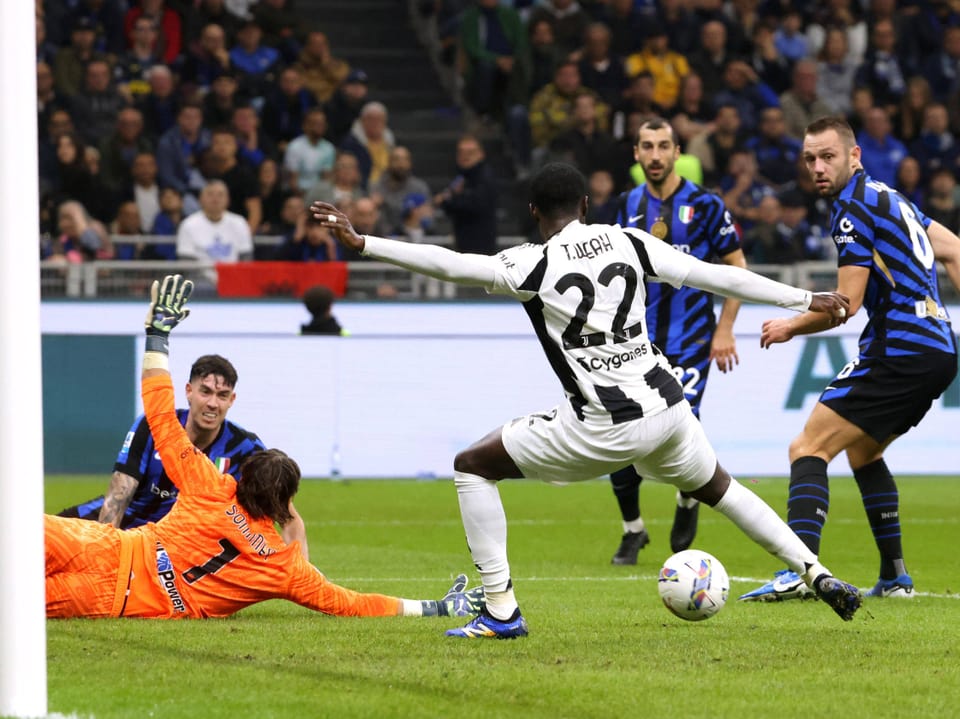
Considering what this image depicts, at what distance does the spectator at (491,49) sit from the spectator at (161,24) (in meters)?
3.76

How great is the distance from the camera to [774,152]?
66.2 feet

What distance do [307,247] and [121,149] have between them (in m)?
2.98

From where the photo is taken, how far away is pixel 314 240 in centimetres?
1752

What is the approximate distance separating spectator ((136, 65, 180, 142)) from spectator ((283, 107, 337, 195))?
153 cm

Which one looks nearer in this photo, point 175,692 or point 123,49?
point 175,692

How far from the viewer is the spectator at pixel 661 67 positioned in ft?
69.1

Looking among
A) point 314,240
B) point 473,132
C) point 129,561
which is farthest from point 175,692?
point 473,132

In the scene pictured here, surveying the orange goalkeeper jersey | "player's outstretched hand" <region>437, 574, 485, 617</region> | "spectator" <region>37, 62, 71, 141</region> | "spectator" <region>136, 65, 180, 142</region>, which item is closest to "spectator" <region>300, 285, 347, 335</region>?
"spectator" <region>136, 65, 180, 142</region>

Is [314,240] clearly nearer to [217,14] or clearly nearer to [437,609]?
[217,14]

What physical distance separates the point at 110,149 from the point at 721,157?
729cm

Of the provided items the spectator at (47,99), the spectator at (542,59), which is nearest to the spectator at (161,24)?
the spectator at (47,99)

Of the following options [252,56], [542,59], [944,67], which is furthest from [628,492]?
[944,67]

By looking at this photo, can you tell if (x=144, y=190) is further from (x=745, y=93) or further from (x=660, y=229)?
(x=660, y=229)

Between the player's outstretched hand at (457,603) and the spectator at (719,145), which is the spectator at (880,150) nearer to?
the spectator at (719,145)
